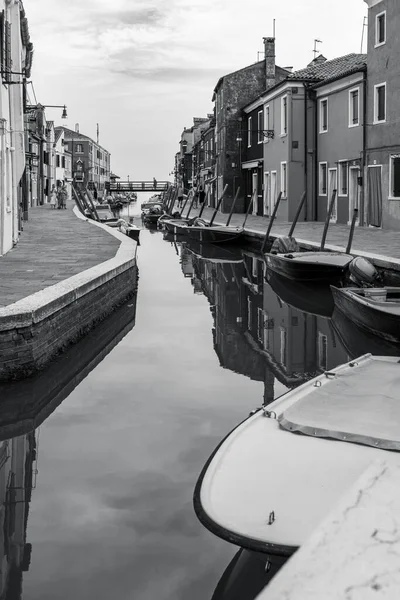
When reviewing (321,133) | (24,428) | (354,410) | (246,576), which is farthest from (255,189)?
(246,576)

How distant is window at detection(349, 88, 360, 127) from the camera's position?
26.6 meters

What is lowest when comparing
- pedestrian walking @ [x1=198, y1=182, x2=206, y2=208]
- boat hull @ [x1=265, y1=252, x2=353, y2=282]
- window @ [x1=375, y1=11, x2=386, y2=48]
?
boat hull @ [x1=265, y1=252, x2=353, y2=282]

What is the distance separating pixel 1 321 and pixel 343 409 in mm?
3874

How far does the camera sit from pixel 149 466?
590 cm

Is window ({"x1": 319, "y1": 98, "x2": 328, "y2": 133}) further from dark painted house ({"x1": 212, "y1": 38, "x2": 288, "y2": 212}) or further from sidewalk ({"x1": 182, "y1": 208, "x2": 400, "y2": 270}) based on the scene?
dark painted house ({"x1": 212, "y1": 38, "x2": 288, "y2": 212})

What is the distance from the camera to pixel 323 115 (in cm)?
2995

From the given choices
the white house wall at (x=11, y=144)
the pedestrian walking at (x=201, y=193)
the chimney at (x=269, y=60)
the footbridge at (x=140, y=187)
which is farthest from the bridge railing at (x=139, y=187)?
the white house wall at (x=11, y=144)

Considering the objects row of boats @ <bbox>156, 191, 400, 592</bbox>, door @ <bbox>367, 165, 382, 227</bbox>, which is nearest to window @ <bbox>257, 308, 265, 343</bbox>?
row of boats @ <bbox>156, 191, 400, 592</bbox>

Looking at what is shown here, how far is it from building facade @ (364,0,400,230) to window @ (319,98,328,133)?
4.28 metres

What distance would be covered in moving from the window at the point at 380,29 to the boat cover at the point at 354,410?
809 inches

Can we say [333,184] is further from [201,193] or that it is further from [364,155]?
[201,193]

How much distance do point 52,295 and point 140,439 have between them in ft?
9.72

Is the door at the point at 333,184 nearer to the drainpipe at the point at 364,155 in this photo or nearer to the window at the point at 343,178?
the window at the point at 343,178

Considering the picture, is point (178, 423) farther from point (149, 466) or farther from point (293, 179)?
→ point (293, 179)
